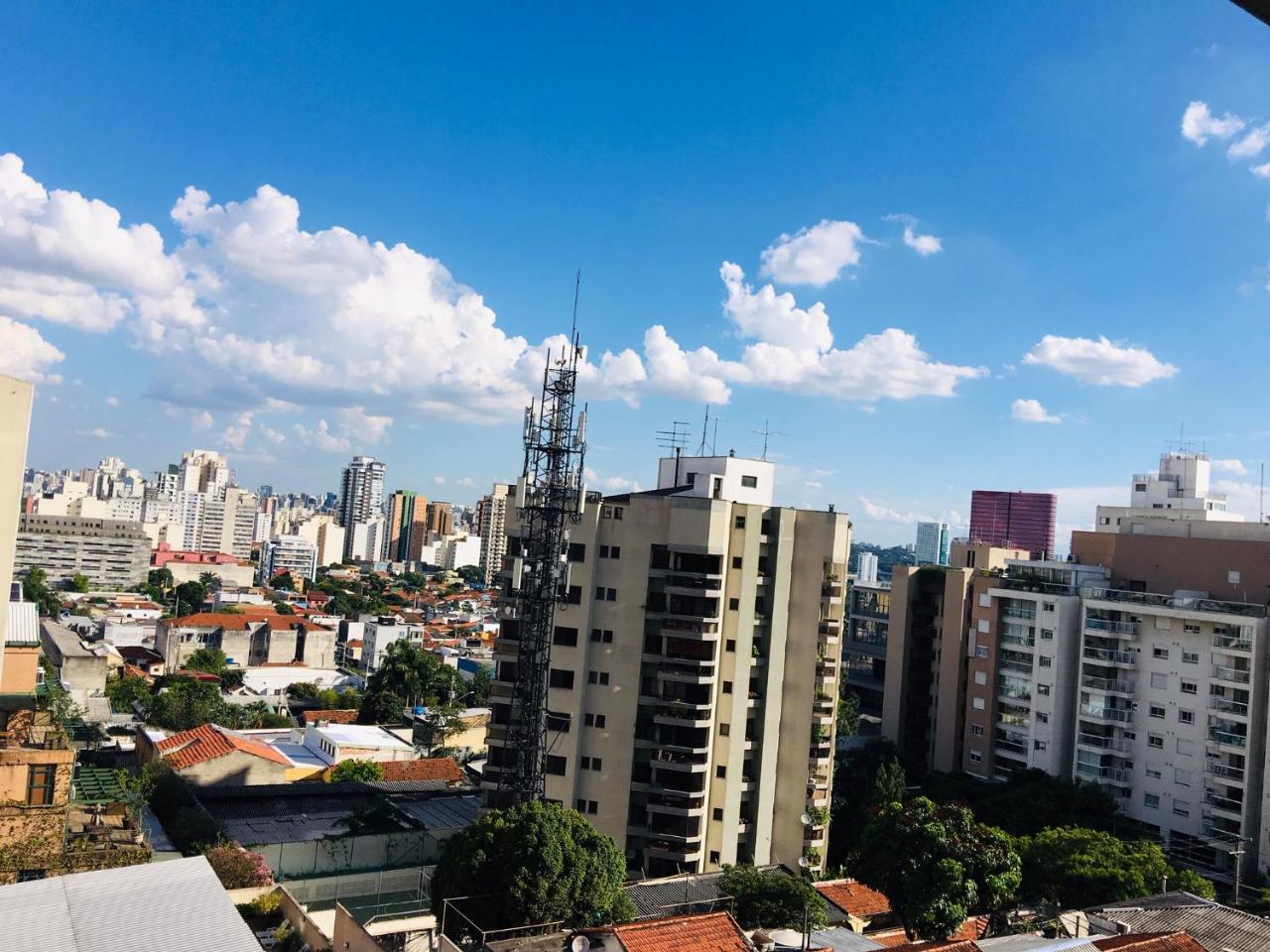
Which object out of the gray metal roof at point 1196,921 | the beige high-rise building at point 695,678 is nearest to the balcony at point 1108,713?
the beige high-rise building at point 695,678

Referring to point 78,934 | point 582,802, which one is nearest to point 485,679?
point 582,802

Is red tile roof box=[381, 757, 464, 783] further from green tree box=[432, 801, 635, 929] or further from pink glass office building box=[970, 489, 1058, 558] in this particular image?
pink glass office building box=[970, 489, 1058, 558]

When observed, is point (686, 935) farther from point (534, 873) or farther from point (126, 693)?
point (126, 693)

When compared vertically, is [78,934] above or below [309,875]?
above

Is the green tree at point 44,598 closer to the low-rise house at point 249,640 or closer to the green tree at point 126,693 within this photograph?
the low-rise house at point 249,640

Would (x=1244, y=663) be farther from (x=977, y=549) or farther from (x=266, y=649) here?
(x=266, y=649)
